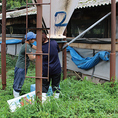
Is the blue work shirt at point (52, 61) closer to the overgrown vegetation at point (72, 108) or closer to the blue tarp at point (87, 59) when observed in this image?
the overgrown vegetation at point (72, 108)

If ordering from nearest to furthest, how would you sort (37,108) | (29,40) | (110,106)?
1. (37,108)
2. (110,106)
3. (29,40)

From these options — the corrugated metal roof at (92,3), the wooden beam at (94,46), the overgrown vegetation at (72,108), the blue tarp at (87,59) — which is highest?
the corrugated metal roof at (92,3)

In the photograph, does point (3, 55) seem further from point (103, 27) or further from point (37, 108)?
point (103, 27)

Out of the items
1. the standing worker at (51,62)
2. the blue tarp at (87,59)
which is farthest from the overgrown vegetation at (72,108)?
the blue tarp at (87,59)

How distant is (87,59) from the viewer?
5977mm

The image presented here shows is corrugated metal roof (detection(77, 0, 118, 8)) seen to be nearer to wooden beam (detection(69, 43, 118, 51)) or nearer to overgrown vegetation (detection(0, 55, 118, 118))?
wooden beam (detection(69, 43, 118, 51))

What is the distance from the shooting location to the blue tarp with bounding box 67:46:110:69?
5379 mm

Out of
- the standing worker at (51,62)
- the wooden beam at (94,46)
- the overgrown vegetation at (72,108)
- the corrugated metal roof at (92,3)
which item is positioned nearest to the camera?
the overgrown vegetation at (72,108)

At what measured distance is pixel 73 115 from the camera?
2.86 metres

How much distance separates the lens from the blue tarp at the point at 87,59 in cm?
538

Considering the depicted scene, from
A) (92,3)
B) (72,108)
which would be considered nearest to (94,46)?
(92,3)

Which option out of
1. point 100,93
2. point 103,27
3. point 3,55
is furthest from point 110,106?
point 103,27

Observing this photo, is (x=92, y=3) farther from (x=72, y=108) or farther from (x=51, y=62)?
(x=72, y=108)

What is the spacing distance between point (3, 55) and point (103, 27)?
385 centimetres
